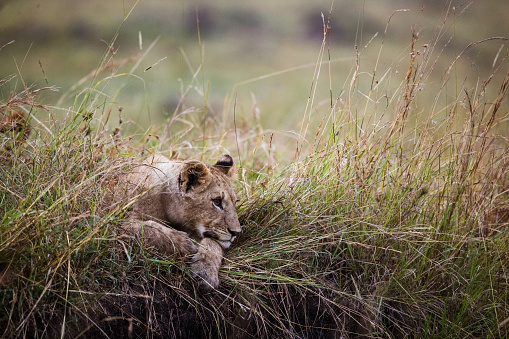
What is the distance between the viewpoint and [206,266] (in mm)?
2982

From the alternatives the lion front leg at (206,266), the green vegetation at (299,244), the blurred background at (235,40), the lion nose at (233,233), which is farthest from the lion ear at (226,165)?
the blurred background at (235,40)

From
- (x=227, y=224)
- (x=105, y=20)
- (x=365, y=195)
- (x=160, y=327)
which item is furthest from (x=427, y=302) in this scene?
(x=105, y=20)

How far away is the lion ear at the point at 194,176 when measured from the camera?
3199 mm

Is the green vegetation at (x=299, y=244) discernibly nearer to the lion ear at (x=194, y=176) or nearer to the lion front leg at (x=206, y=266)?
the lion front leg at (x=206, y=266)

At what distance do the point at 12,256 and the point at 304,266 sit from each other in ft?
5.88

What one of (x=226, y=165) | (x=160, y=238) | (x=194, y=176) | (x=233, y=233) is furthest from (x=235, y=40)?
(x=160, y=238)

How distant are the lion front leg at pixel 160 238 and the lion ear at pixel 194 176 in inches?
13.3

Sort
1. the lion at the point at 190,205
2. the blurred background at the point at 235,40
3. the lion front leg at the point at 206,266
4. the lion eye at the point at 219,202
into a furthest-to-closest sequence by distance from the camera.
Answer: the blurred background at the point at 235,40 < the lion eye at the point at 219,202 < the lion at the point at 190,205 < the lion front leg at the point at 206,266

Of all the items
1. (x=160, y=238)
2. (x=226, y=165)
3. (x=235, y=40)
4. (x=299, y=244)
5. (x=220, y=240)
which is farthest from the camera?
(x=235, y=40)

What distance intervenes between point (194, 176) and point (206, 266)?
0.61m

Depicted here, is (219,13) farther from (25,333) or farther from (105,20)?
(25,333)

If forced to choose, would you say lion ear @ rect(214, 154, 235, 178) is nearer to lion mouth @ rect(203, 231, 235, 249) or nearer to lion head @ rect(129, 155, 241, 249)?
lion head @ rect(129, 155, 241, 249)

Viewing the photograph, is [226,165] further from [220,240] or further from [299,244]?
[299,244]

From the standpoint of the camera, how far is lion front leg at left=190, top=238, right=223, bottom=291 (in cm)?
294
